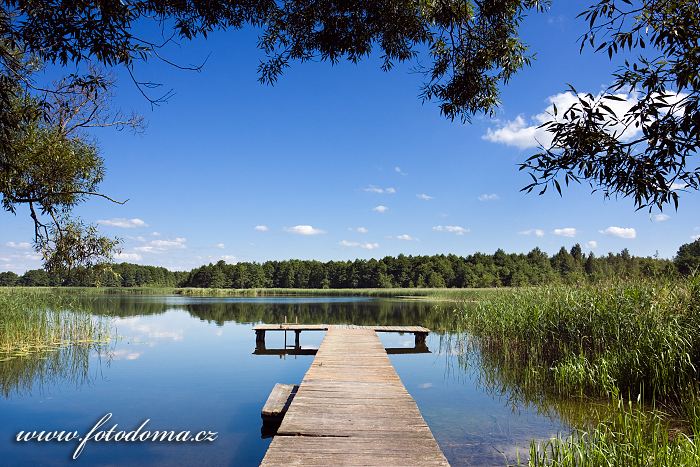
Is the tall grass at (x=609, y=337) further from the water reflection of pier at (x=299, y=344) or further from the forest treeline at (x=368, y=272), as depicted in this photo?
the forest treeline at (x=368, y=272)

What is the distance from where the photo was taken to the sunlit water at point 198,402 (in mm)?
6230

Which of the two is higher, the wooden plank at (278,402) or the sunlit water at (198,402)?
the wooden plank at (278,402)

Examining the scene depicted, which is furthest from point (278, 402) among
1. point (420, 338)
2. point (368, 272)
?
point (368, 272)

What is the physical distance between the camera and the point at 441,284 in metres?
78.0

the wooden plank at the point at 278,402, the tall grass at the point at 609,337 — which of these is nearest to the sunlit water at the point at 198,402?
the wooden plank at the point at 278,402

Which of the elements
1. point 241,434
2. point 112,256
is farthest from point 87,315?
point 241,434

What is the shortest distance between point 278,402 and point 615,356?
19.0 feet

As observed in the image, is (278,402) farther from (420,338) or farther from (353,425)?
(420,338)

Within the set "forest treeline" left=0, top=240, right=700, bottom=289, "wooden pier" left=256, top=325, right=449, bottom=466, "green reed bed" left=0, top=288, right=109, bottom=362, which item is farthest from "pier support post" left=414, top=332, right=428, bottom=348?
"forest treeline" left=0, top=240, right=700, bottom=289

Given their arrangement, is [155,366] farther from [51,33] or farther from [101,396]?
[51,33]

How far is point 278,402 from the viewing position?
290 inches

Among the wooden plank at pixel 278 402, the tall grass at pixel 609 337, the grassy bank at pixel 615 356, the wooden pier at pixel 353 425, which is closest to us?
the wooden pier at pixel 353 425

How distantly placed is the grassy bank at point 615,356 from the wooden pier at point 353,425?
1.25 metres

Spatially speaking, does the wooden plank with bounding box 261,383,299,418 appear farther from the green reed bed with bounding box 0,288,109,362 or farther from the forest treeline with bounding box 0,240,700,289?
the forest treeline with bounding box 0,240,700,289
